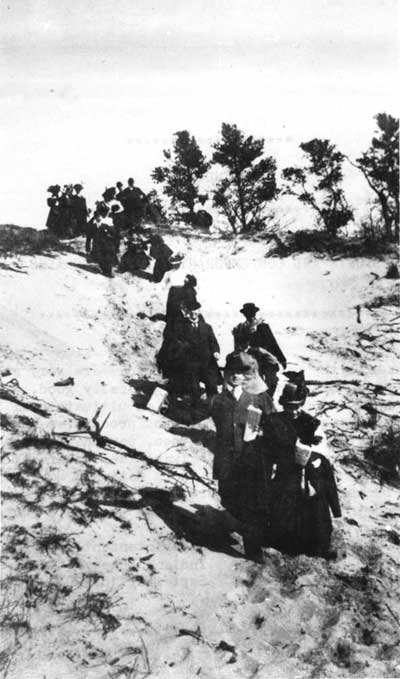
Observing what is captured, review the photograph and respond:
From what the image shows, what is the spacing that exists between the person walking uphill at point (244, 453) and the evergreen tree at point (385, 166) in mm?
14713

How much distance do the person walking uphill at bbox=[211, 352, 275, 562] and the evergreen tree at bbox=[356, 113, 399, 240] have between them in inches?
579

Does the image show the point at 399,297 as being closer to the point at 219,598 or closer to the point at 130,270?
the point at 130,270

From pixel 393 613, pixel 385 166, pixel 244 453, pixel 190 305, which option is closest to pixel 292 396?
pixel 244 453

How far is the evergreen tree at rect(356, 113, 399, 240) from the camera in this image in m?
18.1

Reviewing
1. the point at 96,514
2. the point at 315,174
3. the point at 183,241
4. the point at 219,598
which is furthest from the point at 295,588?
the point at 315,174

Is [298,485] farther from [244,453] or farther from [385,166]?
[385,166]

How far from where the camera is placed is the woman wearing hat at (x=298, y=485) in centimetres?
438

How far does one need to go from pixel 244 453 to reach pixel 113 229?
32.1 feet

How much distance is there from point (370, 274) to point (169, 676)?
12099 millimetres

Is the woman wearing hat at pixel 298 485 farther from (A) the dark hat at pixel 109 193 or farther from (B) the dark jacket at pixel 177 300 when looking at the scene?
(A) the dark hat at pixel 109 193

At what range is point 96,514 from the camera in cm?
453

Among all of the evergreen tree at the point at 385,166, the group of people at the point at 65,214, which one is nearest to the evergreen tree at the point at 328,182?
the evergreen tree at the point at 385,166

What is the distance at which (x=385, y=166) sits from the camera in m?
18.4

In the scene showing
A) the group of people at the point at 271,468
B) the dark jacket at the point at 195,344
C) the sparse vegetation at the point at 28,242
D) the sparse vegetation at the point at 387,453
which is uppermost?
the sparse vegetation at the point at 28,242
